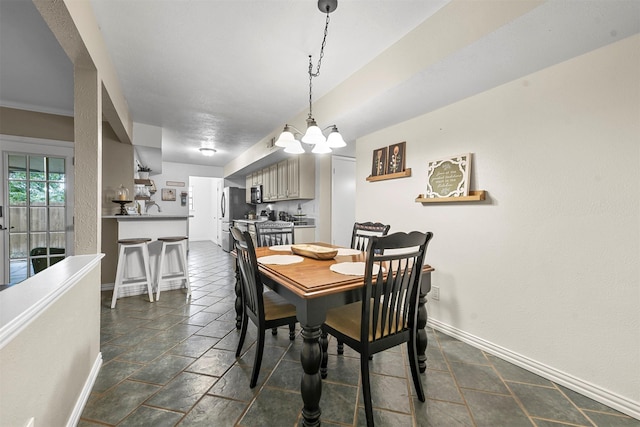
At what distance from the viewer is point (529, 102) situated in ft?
6.01

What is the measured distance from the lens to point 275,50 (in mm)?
2137

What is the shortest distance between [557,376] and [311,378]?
62.1 inches

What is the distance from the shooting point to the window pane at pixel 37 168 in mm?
3186

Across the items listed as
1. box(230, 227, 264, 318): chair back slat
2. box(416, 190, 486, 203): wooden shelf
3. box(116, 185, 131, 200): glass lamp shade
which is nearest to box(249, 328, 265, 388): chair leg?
box(230, 227, 264, 318): chair back slat

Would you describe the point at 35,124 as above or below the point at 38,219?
above

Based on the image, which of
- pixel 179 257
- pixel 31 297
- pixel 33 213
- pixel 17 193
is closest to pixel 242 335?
pixel 31 297

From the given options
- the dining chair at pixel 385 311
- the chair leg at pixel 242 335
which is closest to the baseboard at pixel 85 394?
the chair leg at pixel 242 335

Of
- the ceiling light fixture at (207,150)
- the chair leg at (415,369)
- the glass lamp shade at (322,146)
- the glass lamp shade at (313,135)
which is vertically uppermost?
the ceiling light fixture at (207,150)

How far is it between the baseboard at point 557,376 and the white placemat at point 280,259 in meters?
1.49

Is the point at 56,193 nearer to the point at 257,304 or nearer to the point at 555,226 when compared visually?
the point at 257,304

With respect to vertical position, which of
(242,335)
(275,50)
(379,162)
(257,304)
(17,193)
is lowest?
(242,335)

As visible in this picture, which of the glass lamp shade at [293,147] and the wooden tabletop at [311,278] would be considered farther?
the glass lamp shade at [293,147]

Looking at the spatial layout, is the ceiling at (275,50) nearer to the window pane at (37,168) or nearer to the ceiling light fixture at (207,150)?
the window pane at (37,168)

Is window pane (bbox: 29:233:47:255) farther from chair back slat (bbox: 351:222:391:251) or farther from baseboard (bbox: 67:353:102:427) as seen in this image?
chair back slat (bbox: 351:222:391:251)
